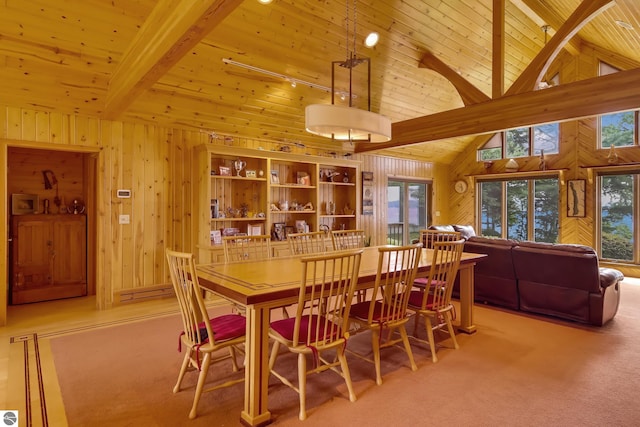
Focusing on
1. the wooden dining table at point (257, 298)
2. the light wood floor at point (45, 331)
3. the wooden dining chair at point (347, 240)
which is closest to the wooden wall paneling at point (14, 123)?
the light wood floor at point (45, 331)

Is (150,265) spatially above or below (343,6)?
below

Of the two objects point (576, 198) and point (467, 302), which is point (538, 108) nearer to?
point (467, 302)

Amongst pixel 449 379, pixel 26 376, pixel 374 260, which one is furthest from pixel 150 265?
pixel 449 379

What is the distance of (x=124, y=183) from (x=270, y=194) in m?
2.11

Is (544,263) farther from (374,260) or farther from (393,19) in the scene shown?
(393,19)

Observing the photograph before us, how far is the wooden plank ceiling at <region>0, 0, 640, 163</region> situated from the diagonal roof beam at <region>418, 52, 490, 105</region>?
2 cm

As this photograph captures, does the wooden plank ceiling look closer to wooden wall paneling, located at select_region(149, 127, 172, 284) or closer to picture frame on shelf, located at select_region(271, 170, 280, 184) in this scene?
wooden wall paneling, located at select_region(149, 127, 172, 284)

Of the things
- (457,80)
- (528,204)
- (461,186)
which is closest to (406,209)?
(461,186)

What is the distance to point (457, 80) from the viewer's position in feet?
17.8

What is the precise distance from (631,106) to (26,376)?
20.2 feet

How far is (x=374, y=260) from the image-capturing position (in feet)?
11.4

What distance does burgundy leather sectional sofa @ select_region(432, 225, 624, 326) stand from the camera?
3.92 metres

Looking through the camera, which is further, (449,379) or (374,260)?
(374,260)

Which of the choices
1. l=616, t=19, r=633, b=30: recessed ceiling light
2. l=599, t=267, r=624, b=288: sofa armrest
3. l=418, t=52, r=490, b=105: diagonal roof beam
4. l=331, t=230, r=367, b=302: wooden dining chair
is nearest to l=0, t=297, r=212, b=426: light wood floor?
l=331, t=230, r=367, b=302: wooden dining chair
